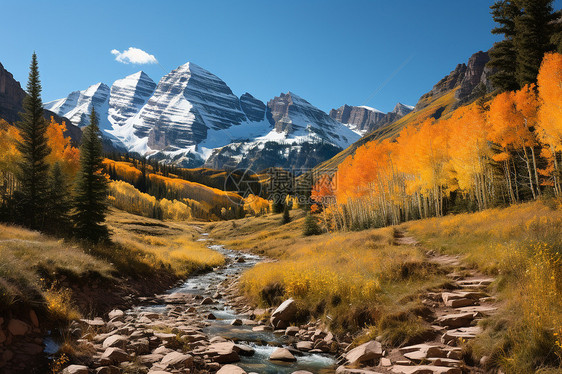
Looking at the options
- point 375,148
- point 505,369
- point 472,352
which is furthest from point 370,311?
point 375,148

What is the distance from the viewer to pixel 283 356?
31.6 feet

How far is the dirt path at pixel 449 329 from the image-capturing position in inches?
281

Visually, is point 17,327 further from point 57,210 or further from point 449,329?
point 57,210

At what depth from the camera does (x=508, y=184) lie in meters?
32.7

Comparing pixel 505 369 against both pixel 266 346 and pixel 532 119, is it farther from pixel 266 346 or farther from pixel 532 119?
pixel 532 119

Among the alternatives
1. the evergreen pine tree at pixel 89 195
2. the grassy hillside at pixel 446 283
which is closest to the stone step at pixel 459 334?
the grassy hillside at pixel 446 283

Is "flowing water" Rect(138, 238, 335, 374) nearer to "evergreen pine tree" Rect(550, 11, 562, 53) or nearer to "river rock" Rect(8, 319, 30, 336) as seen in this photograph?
"river rock" Rect(8, 319, 30, 336)

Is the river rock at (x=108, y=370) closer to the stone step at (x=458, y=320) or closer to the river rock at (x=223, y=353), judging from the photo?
the river rock at (x=223, y=353)

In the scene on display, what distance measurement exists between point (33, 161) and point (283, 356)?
111ft

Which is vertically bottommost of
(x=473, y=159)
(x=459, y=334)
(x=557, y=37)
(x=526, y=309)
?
(x=459, y=334)

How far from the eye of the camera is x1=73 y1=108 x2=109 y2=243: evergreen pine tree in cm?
2395

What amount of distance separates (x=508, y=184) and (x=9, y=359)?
4049 centimetres

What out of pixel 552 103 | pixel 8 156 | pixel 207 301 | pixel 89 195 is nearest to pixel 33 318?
pixel 207 301

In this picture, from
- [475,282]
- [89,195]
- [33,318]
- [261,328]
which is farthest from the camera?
[89,195]
